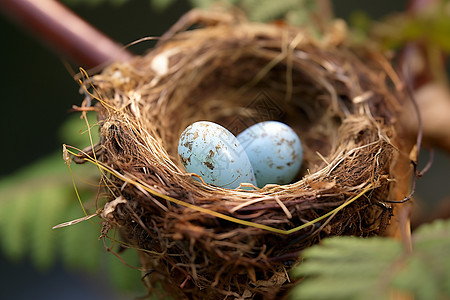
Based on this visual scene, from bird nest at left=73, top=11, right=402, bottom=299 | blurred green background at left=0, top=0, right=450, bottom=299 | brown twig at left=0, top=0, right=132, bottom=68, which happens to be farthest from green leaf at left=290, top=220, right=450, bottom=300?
blurred green background at left=0, top=0, right=450, bottom=299

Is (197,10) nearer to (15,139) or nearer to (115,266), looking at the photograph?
(115,266)

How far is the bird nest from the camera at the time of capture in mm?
637

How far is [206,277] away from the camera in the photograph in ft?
2.12

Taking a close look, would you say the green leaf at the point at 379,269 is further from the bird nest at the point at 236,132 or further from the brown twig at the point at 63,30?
the brown twig at the point at 63,30

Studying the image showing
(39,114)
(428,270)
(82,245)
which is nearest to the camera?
(428,270)

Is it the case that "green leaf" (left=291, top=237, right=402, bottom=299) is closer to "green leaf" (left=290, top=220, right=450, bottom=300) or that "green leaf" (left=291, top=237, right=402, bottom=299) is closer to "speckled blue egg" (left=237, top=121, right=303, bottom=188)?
"green leaf" (left=290, top=220, right=450, bottom=300)

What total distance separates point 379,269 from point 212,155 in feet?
1.47

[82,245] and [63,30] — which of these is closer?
A: [63,30]

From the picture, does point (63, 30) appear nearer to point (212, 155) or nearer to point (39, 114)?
point (212, 155)

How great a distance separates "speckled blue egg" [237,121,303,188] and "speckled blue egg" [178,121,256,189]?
0.34ft

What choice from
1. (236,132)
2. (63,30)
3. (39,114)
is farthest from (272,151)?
(39,114)

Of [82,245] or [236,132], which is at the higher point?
[236,132]

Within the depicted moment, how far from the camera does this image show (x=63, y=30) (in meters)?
0.88

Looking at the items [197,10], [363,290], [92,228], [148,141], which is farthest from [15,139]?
[363,290]
